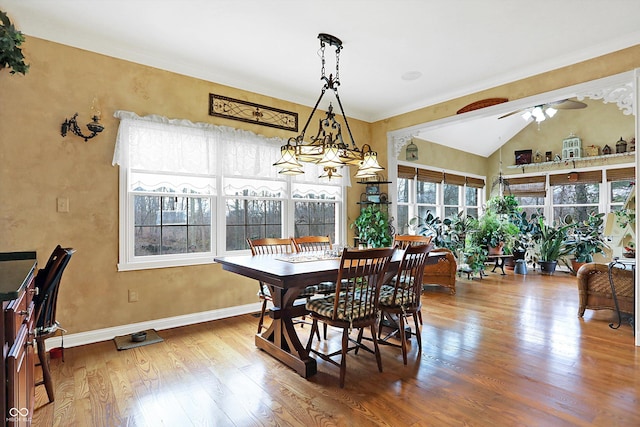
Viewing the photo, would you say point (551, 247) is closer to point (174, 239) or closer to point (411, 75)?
point (411, 75)

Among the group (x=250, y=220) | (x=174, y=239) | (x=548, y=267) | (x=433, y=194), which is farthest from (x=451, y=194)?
(x=174, y=239)

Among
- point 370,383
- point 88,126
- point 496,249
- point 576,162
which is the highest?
point 576,162

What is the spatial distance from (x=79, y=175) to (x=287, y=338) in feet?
7.79

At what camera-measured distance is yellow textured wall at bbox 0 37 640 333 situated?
2.87 meters

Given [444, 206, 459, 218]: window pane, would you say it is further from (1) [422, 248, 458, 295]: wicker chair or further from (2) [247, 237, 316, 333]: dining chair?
(2) [247, 237, 316, 333]: dining chair

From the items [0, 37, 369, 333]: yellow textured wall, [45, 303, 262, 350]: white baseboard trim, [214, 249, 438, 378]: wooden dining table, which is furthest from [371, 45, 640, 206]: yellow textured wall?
[45, 303, 262, 350]: white baseboard trim

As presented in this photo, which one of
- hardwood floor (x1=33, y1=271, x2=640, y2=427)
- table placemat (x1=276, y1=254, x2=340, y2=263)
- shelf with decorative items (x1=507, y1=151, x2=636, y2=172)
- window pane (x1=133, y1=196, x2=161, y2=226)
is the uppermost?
shelf with decorative items (x1=507, y1=151, x2=636, y2=172)

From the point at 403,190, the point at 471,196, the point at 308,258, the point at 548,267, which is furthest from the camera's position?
the point at 471,196

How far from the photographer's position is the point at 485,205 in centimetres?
826

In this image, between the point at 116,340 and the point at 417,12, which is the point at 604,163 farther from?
the point at 116,340

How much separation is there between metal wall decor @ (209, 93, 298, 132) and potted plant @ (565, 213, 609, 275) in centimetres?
591

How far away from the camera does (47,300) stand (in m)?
2.04

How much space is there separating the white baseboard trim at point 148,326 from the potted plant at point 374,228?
6.12 ft

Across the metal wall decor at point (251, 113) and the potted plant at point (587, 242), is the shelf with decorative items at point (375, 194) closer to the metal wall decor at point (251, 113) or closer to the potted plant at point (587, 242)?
the metal wall decor at point (251, 113)
